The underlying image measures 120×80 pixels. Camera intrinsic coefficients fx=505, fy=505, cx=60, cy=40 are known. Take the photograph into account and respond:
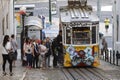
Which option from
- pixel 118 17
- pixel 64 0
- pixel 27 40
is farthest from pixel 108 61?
pixel 64 0

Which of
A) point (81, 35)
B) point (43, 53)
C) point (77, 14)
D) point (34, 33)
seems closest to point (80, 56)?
point (81, 35)

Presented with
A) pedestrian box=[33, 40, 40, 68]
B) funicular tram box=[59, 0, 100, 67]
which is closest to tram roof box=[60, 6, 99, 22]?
funicular tram box=[59, 0, 100, 67]

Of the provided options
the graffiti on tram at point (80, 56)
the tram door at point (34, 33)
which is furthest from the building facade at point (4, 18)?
the graffiti on tram at point (80, 56)

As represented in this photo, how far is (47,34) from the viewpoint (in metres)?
43.9

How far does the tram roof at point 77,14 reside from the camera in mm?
29953

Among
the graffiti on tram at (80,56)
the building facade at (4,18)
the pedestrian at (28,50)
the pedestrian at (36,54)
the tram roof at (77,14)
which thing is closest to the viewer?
the pedestrian at (28,50)

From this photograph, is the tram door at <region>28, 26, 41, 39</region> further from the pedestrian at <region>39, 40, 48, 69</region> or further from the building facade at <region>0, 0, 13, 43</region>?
the pedestrian at <region>39, 40, 48, 69</region>

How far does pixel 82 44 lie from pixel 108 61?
5922 mm

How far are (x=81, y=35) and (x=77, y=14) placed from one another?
1.43 m

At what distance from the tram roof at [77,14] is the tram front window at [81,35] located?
0.59 metres

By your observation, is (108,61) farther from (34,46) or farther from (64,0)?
(64,0)

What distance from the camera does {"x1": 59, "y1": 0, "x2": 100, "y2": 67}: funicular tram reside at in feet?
96.8

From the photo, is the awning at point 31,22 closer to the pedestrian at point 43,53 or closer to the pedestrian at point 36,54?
the pedestrian at point 43,53

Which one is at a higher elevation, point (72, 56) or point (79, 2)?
point (79, 2)
